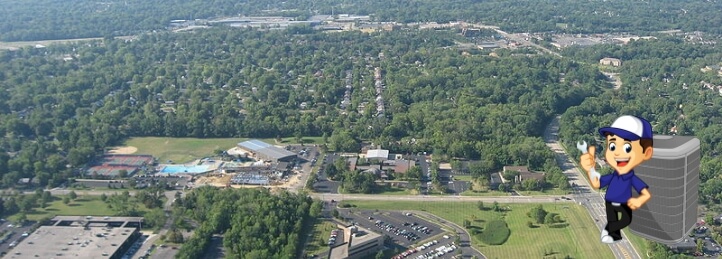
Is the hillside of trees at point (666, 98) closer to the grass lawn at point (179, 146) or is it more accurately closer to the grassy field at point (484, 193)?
the grassy field at point (484, 193)

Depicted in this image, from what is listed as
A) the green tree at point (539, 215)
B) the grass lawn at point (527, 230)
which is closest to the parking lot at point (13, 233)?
the grass lawn at point (527, 230)

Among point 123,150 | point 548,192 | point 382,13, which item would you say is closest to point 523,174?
point 548,192

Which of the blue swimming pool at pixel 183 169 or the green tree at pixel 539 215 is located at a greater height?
the blue swimming pool at pixel 183 169

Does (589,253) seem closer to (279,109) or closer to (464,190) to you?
(464,190)

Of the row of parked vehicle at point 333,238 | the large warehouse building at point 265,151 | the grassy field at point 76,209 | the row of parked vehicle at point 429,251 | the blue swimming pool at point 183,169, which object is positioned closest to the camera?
the row of parked vehicle at point 429,251

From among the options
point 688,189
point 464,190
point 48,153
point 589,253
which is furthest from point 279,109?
point 688,189

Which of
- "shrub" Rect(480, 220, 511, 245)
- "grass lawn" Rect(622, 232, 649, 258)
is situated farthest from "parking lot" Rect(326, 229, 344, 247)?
"grass lawn" Rect(622, 232, 649, 258)

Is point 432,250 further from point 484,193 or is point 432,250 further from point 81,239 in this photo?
point 81,239
